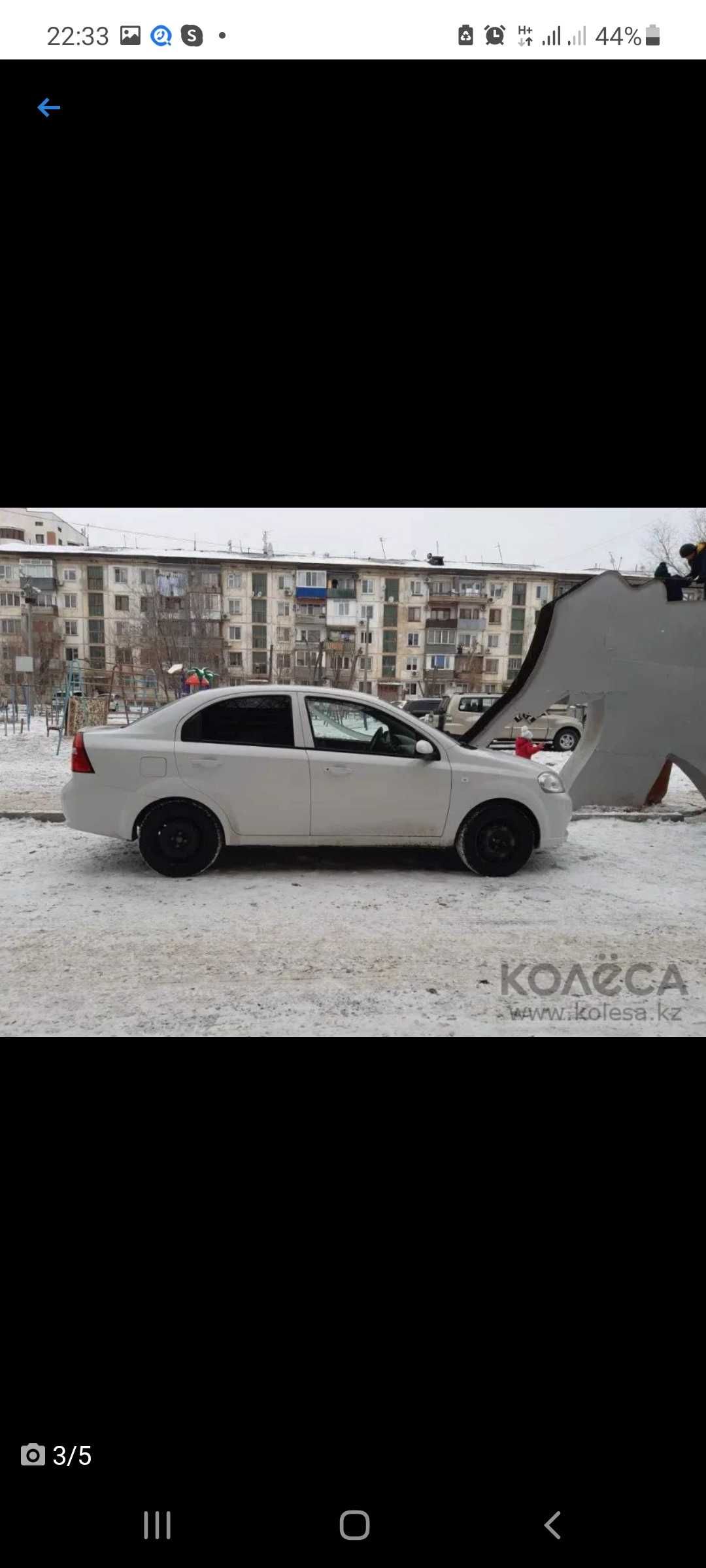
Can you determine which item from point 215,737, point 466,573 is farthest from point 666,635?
point 215,737

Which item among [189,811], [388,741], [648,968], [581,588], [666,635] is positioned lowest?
[648,968]

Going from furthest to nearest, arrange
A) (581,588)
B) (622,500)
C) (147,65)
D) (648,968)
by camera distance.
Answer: (581,588)
(648,968)
(622,500)
(147,65)

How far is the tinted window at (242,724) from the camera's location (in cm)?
403

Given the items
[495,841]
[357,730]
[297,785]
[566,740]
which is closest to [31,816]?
[297,785]

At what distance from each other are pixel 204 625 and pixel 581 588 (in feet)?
8.99

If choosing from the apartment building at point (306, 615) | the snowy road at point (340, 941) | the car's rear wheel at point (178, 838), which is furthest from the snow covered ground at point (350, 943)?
the apartment building at point (306, 615)

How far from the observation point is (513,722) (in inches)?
189

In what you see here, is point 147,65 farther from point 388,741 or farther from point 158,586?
point 158,586

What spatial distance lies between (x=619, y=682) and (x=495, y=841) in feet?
5.75

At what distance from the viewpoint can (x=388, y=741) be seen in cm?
414

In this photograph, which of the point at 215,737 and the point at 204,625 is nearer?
the point at 215,737

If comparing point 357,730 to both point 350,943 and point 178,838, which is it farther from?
point 350,943

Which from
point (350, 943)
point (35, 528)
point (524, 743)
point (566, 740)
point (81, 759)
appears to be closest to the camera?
point (35, 528)

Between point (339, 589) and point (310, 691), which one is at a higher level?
point (339, 589)
